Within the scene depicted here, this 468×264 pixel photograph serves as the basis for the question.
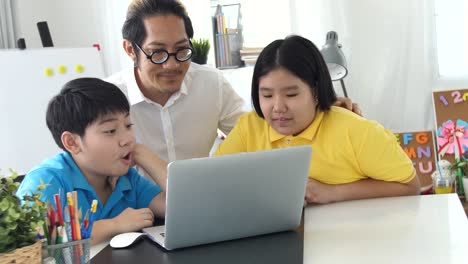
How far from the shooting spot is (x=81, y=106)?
4.55 ft

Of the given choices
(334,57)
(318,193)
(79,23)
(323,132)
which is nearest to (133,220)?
(318,193)

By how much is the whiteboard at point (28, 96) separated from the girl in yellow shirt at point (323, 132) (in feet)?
4.76

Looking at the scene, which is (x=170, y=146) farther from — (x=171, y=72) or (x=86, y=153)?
(x=86, y=153)

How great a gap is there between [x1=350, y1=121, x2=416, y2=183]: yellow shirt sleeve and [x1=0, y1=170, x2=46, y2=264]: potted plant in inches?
33.1

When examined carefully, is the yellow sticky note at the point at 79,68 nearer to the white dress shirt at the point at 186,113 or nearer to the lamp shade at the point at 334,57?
the white dress shirt at the point at 186,113

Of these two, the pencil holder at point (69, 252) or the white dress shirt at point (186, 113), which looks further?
the white dress shirt at point (186, 113)

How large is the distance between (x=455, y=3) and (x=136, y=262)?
2240mm

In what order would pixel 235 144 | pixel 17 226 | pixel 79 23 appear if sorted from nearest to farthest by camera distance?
pixel 17 226
pixel 235 144
pixel 79 23

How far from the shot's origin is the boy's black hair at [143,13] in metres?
1.79

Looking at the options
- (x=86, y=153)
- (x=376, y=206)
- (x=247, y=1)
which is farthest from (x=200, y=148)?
(x=247, y=1)

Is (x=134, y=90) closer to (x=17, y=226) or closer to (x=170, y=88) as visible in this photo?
(x=170, y=88)

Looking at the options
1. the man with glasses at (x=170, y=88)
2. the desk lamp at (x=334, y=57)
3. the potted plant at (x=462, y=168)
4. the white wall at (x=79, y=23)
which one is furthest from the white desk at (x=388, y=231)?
the white wall at (x=79, y=23)

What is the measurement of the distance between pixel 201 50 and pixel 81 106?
149cm

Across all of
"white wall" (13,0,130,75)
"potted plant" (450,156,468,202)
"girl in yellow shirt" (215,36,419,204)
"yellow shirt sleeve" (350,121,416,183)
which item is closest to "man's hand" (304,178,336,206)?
"girl in yellow shirt" (215,36,419,204)
